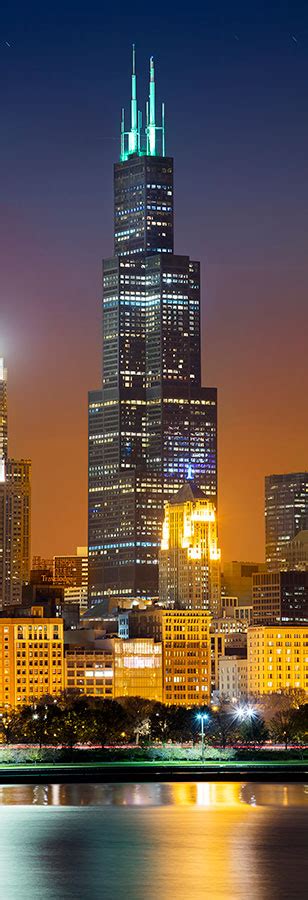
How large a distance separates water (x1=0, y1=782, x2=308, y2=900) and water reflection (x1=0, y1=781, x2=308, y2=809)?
0.14 m

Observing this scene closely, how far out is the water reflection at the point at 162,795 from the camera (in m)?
154

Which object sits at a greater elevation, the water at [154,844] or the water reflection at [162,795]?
the water reflection at [162,795]

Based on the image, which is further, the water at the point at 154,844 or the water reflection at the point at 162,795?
the water reflection at the point at 162,795

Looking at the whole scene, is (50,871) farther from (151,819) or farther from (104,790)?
(104,790)

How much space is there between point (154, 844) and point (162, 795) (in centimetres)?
3807

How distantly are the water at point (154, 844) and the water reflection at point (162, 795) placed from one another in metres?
0.14

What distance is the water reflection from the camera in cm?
15450

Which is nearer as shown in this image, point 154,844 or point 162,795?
point 154,844

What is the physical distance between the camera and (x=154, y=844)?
125938 mm

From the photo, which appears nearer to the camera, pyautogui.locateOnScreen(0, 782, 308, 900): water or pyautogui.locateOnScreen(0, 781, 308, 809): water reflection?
pyautogui.locateOnScreen(0, 782, 308, 900): water

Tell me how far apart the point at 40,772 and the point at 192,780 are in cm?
1353

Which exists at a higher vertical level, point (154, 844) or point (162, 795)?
point (162, 795)

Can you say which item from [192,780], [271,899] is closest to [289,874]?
[271,899]

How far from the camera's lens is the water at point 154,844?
10506cm
